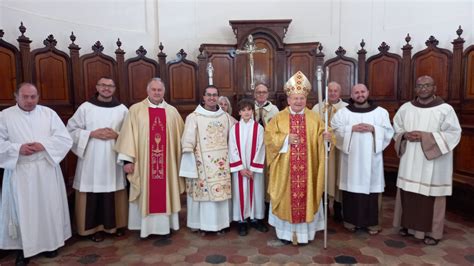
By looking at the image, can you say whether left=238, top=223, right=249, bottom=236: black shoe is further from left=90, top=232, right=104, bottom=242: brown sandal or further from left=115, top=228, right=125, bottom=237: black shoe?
left=90, top=232, right=104, bottom=242: brown sandal

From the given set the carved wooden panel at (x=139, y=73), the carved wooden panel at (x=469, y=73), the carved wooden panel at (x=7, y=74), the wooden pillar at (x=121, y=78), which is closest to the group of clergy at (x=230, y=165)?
the carved wooden panel at (x=7, y=74)

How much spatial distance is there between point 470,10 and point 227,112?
5.04 metres

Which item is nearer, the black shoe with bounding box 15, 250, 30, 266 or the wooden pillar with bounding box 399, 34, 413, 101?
the black shoe with bounding box 15, 250, 30, 266

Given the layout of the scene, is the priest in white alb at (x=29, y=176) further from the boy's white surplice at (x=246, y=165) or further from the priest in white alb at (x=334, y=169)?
the priest in white alb at (x=334, y=169)

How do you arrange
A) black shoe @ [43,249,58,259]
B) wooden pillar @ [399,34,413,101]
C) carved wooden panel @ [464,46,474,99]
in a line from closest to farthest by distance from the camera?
black shoe @ [43,249,58,259]
carved wooden panel @ [464,46,474,99]
wooden pillar @ [399,34,413,101]

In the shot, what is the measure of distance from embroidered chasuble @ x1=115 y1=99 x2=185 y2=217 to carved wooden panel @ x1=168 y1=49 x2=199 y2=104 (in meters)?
2.61

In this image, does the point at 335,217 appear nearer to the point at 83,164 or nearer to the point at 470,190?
the point at 470,190

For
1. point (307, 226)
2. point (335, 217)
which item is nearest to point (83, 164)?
point (307, 226)

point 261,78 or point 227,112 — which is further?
point 261,78

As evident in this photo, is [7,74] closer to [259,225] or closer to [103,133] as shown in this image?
[103,133]

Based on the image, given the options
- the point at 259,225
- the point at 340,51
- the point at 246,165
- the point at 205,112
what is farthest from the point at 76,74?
the point at 340,51

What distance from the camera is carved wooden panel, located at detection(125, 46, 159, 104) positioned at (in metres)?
6.74

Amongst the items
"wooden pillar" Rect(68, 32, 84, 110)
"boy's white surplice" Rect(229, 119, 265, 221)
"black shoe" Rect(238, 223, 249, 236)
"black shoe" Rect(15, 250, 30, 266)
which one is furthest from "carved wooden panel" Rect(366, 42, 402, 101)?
"black shoe" Rect(15, 250, 30, 266)

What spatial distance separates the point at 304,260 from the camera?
150 inches
